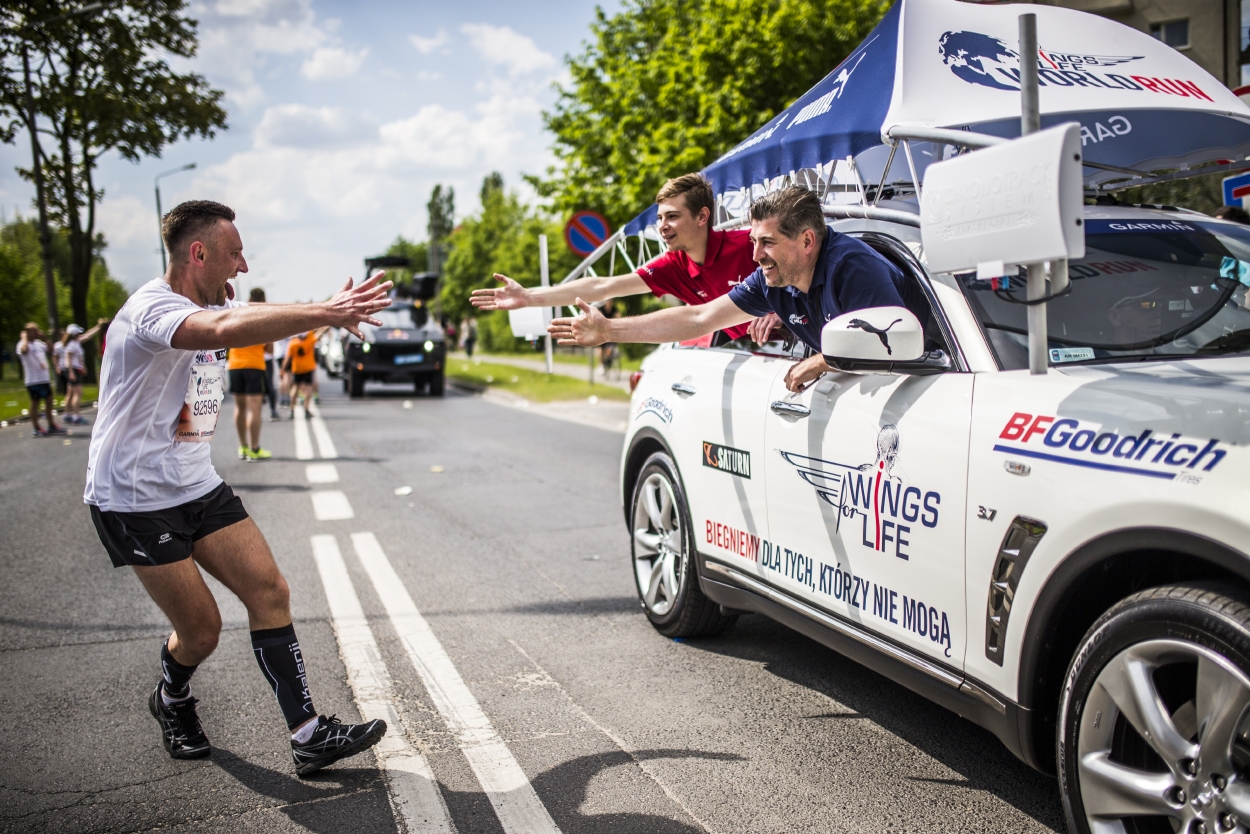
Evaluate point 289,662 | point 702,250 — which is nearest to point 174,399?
point 289,662

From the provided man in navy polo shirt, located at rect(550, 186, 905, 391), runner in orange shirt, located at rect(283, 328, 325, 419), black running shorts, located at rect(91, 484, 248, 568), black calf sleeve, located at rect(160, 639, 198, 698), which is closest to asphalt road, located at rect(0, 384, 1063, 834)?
black calf sleeve, located at rect(160, 639, 198, 698)

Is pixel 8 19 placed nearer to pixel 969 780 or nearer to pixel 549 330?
pixel 549 330

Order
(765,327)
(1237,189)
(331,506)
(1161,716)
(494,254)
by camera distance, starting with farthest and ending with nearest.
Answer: (494,254) < (331,506) < (1237,189) < (765,327) < (1161,716)

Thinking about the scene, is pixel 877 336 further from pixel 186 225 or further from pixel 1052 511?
pixel 186 225

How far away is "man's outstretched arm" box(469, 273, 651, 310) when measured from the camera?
449 centimetres

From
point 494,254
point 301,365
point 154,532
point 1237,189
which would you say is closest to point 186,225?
point 154,532

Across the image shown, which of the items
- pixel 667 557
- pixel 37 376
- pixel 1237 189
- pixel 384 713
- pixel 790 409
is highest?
pixel 1237 189

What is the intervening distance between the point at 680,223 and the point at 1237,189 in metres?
5.06

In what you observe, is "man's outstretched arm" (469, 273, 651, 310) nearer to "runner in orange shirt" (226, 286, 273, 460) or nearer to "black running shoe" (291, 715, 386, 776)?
"black running shoe" (291, 715, 386, 776)

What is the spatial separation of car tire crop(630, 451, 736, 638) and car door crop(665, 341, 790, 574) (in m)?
0.14

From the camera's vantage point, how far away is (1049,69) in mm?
4082

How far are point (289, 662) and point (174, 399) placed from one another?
37.7 inches

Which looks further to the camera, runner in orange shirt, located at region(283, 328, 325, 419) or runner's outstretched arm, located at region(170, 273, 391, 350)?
runner in orange shirt, located at region(283, 328, 325, 419)

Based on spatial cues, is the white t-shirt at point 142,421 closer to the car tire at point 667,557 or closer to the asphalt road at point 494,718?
the asphalt road at point 494,718
